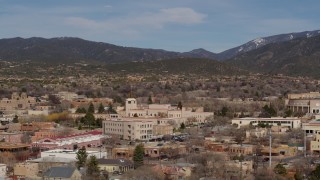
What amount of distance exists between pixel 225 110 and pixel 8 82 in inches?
1800

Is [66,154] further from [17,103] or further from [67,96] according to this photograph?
[67,96]

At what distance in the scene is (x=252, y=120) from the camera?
5778 cm

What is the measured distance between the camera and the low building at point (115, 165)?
36.2 metres

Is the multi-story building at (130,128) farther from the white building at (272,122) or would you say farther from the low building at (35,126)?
the white building at (272,122)

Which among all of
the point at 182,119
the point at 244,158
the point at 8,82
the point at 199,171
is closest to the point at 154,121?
the point at 182,119

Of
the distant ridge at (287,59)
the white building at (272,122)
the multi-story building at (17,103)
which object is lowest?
the white building at (272,122)

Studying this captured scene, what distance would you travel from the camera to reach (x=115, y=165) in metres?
36.6

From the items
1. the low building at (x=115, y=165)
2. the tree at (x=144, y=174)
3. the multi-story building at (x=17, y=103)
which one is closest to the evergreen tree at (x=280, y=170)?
the tree at (x=144, y=174)

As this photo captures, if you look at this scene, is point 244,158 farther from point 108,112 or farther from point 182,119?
point 108,112

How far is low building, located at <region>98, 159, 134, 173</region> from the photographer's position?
36.2 meters

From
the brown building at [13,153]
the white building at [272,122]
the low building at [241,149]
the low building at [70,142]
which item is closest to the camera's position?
the brown building at [13,153]

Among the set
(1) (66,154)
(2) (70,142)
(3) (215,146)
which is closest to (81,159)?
(1) (66,154)

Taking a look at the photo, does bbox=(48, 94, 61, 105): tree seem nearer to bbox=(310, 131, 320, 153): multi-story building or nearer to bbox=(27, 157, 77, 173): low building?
bbox=(310, 131, 320, 153): multi-story building

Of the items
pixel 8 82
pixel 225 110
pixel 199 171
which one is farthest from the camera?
pixel 8 82
